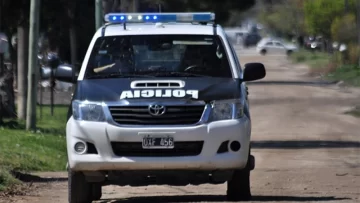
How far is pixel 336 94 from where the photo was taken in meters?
41.1

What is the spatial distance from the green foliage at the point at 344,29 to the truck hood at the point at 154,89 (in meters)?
40.0

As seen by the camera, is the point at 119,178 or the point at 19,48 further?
the point at 19,48

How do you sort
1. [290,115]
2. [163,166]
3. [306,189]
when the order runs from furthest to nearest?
1. [290,115]
2. [306,189]
3. [163,166]

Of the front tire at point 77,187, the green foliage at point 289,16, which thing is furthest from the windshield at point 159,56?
the green foliage at point 289,16

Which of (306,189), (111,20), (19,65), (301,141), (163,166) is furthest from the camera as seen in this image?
(19,65)

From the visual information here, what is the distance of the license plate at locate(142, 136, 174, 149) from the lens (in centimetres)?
1030

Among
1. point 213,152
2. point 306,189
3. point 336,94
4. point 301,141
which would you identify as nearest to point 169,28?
point 213,152

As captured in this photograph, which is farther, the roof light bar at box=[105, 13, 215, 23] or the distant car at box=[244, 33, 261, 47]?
the distant car at box=[244, 33, 261, 47]

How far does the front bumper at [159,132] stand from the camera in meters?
10.3

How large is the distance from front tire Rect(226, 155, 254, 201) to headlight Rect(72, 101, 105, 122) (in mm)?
1611

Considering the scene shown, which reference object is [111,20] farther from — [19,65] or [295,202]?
[19,65]

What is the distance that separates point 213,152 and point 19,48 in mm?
18595

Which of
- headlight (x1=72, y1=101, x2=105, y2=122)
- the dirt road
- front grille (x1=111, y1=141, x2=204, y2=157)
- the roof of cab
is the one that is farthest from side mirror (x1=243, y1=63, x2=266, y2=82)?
headlight (x1=72, y1=101, x2=105, y2=122)

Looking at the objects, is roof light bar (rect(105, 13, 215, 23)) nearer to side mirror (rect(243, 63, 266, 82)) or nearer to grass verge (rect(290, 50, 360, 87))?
side mirror (rect(243, 63, 266, 82))
